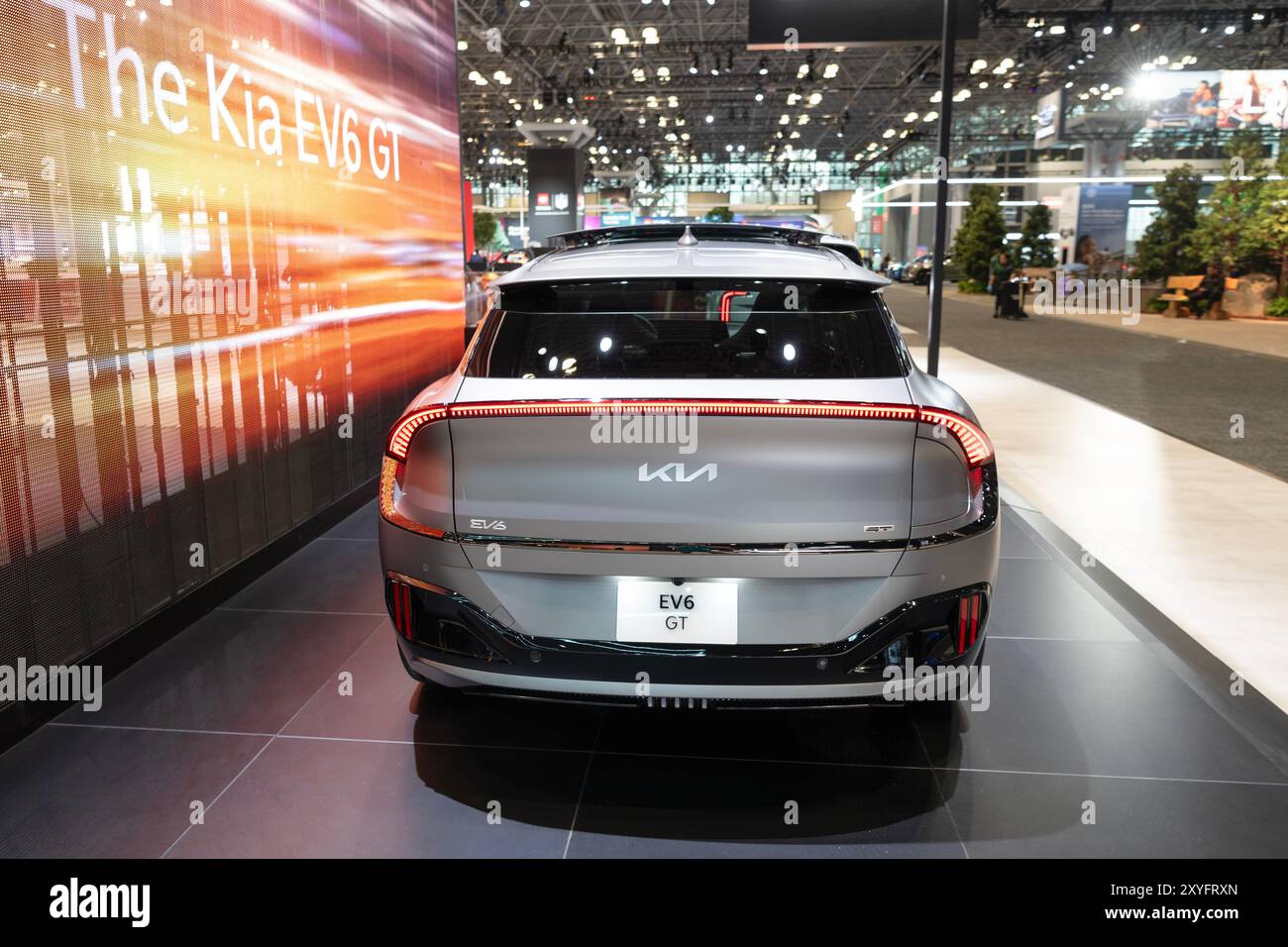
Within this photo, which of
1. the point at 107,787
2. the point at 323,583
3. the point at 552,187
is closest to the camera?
the point at 107,787

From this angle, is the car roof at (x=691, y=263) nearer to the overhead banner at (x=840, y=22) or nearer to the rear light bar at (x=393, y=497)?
the rear light bar at (x=393, y=497)

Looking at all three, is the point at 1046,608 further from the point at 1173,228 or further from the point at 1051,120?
the point at 1173,228

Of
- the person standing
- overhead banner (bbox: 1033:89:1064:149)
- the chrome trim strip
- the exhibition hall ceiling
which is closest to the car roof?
the chrome trim strip

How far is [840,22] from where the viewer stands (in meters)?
9.15

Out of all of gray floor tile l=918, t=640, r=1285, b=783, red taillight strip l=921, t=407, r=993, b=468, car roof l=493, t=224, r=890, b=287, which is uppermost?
car roof l=493, t=224, r=890, b=287

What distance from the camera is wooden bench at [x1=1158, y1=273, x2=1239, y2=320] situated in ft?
61.0

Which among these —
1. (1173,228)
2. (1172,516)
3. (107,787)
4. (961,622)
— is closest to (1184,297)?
(1173,228)

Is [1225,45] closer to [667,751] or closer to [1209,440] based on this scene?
[1209,440]

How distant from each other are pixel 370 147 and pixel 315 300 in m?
1.24

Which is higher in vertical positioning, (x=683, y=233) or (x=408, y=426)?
(x=683, y=233)

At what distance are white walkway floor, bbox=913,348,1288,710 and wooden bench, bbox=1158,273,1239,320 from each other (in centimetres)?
1279

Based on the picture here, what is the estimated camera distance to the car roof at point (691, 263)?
7.91ft

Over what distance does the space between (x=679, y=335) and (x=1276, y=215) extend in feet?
62.9

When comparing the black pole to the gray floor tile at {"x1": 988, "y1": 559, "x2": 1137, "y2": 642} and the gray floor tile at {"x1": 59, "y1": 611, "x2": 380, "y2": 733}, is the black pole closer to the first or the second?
the gray floor tile at {"x1": 988, "y1": 559, "x2": 1137, "y2": 642}
